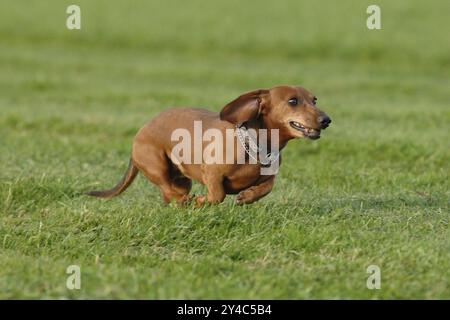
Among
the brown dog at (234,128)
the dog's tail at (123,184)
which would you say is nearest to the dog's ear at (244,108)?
the brown dog at (234,128)

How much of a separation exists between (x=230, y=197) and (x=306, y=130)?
1.80 metres

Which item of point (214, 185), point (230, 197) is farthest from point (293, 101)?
point (230, 197)

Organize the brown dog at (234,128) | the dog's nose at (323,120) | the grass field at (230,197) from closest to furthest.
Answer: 1. the grass field at (230,197)
2. the dog's nose at (323,120)
3. the brown dog at (234,128)

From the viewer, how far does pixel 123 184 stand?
25.5 feet

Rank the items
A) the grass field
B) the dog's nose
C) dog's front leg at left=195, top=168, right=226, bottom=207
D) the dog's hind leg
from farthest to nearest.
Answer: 1. the dog's hind leg
2. dog's front leg at left=195, top=168, right=226, bottom=207
3. the dog's nose
4. the grass field

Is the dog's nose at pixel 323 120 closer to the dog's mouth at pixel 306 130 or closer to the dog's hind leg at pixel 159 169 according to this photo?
the dog's mouth at pixel 306 130

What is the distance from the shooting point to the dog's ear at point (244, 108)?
678 cm

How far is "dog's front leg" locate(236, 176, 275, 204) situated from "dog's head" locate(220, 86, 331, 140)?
0.41 meters

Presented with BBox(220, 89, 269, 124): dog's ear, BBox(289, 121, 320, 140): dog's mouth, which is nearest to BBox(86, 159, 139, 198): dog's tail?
BBox(220, 89, 269, 124): dog's ear

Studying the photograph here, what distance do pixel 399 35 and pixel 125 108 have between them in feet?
40.2

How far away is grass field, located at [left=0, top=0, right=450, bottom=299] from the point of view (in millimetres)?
5887

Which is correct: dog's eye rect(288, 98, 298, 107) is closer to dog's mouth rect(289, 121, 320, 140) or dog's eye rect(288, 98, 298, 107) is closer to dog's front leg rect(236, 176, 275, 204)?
dog's mouth rect(289, 121, 320, 140)

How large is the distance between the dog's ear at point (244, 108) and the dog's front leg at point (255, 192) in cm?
54
